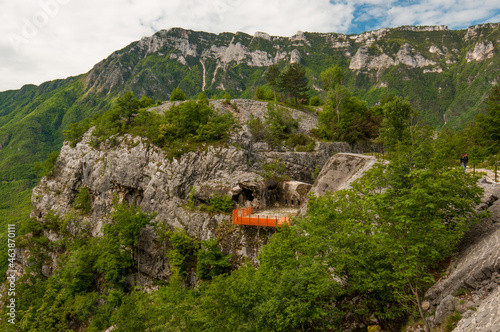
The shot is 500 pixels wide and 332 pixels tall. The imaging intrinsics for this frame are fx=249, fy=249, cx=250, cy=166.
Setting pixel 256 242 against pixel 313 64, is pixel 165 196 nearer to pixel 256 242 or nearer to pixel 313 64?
→ pixel 256 242

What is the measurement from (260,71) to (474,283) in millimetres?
142034

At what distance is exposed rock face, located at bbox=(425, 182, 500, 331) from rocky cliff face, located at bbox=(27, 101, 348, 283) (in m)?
12.6

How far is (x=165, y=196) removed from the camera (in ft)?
88.5

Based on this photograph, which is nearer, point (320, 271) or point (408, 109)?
point (320, 271)

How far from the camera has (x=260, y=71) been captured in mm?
138000

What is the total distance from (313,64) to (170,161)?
133 meters

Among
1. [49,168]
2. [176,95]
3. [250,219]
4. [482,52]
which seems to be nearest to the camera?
[250,219]

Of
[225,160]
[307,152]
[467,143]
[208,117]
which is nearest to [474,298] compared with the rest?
[225,160]

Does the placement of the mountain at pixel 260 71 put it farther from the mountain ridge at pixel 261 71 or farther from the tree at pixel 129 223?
the tree at pixel 129 223

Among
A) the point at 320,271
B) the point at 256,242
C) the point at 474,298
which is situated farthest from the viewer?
the point at 256,242

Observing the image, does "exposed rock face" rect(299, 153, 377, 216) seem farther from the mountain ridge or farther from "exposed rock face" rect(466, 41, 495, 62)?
"exposed rock face" rect(466, 41, 495, 62)

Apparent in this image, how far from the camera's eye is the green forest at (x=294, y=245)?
8.09 metres

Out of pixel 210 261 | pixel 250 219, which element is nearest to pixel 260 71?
pixel 250 219

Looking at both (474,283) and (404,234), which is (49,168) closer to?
(404,234)
